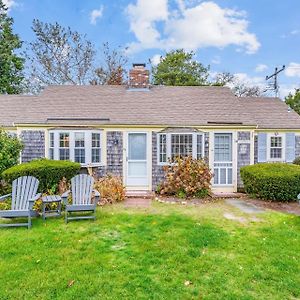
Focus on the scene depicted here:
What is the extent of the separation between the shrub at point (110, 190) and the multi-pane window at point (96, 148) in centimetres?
153

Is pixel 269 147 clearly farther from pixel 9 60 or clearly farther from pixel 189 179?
pixel 9 60

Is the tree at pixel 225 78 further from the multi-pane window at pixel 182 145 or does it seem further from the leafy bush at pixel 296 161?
the multi-pane window at pixel 182 145

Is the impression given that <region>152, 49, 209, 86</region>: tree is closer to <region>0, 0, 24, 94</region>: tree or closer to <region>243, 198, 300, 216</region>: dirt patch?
<region>0, 0, 24, 94</region>: tree

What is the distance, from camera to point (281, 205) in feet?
29.6

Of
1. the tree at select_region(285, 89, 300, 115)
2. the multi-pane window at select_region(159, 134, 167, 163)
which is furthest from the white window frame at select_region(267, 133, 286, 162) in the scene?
the tree at select_region(285, 89, 300, 115)

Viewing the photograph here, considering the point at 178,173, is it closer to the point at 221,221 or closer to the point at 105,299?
the point at 221,221

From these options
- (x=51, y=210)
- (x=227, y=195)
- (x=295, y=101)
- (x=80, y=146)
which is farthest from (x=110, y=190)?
(x=295, y=101)

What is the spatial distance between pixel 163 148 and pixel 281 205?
15.8ft

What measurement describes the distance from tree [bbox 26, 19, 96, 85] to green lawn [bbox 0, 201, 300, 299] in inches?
754

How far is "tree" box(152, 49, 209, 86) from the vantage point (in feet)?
84.8

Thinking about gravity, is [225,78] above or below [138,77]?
above

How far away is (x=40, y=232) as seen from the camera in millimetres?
6234

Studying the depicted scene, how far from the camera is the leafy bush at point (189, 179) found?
Result: 1011 centimetres

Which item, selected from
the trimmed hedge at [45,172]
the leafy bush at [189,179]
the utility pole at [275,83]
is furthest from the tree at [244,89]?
the trimmed hedge at [45,172]
